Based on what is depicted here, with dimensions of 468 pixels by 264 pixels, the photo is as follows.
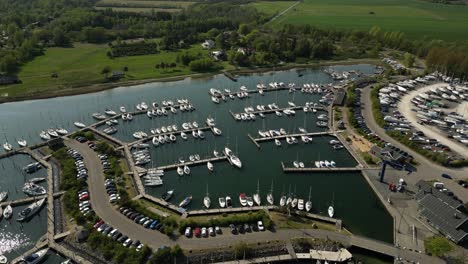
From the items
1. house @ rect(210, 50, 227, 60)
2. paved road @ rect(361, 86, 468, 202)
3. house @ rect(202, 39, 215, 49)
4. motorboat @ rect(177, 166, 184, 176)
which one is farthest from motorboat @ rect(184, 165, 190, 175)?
house @ rect(202, 39, 215, 49)

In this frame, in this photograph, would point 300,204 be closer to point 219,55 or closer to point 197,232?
point 197,232

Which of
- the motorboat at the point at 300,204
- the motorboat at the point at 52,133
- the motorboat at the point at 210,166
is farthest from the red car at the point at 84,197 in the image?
the motorboat at the point at 300,204

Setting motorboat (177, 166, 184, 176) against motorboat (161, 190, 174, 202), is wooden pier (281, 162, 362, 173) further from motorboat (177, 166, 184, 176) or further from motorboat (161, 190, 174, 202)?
motorboat (161, 190, 174, 202)

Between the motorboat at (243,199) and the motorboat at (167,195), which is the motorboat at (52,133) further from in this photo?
the motorboat at (243,199)

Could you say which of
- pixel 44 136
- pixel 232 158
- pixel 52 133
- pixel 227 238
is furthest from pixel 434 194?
pixel 44 136

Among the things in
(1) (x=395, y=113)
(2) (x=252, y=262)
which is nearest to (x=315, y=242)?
(2) (x=252, y=262)

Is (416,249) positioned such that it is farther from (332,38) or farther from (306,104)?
(332,38)
